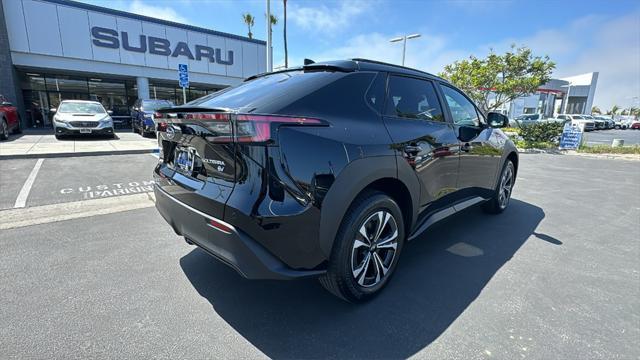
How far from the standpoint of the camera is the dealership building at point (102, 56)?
14156 millimetres

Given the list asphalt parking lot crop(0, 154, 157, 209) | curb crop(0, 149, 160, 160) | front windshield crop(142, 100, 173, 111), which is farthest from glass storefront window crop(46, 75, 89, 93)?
asphalt parking lot crop(0, 154, 157, 209)

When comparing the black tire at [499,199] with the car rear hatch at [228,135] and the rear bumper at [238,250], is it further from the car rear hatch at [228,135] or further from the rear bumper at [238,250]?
the rear bumper at [238,250]

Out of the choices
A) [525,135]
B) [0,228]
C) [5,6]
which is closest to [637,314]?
[0,228]

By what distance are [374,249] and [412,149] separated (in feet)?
2.89

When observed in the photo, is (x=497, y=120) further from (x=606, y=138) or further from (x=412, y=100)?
(x=606, y=138)

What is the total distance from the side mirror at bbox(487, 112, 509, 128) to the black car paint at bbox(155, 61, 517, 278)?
74.7 inches

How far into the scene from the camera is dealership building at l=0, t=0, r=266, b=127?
14156mm

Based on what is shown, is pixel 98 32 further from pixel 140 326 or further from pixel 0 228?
pixel 140 326

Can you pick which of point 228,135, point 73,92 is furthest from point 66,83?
point 228,135

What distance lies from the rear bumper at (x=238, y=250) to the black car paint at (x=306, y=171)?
0.05 feet

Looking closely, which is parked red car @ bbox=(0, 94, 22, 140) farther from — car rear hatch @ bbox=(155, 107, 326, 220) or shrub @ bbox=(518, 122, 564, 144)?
shrub @ bbox=(518, 122, 564, 144)

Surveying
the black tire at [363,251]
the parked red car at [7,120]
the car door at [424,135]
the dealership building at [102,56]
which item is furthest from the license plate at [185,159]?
the dealership building at [102,56]

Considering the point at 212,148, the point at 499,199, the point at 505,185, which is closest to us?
the point at 212,148

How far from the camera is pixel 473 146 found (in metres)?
3.50
